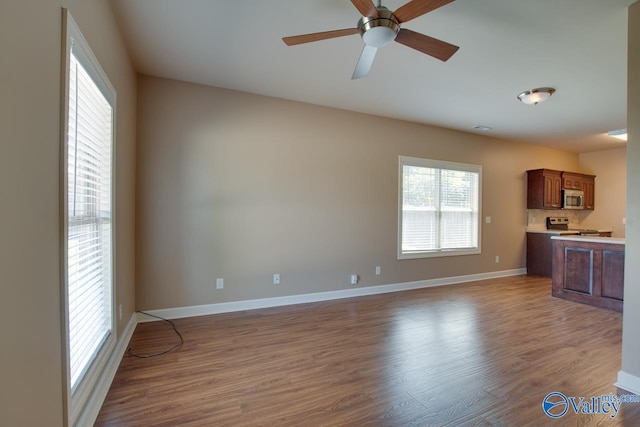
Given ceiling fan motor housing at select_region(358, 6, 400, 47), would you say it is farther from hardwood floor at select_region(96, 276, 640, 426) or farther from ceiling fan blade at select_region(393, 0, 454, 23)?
hardwood floor at select_region(96, 276, 640, 426)

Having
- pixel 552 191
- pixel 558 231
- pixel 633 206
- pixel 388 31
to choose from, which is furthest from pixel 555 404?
pixel 552 191

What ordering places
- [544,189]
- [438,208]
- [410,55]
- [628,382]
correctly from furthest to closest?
[544,189] → [438,208] → [410,55] → [628,382]

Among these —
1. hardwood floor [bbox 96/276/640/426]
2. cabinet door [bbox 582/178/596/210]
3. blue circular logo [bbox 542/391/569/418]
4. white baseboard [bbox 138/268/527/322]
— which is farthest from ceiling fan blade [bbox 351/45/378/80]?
cabinet door [bbox 582/178/596/210]

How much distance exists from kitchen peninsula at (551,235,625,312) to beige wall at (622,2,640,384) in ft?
7.17

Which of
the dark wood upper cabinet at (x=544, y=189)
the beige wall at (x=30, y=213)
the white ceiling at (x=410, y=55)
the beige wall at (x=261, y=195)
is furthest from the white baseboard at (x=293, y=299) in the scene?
the white ceiling at (x=410, y=55)

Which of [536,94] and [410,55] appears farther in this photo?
[536,94]

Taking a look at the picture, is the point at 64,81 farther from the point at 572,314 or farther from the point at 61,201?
the point at 572,314

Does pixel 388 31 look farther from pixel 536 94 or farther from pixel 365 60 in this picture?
pixel 536 94

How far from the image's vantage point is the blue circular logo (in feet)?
5.96

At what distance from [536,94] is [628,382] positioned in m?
2.94

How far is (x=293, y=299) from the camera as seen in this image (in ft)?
12.8

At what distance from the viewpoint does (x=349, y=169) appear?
425cm

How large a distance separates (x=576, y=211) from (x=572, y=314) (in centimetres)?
459

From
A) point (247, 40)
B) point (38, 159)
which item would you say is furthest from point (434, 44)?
point (38, 159)
